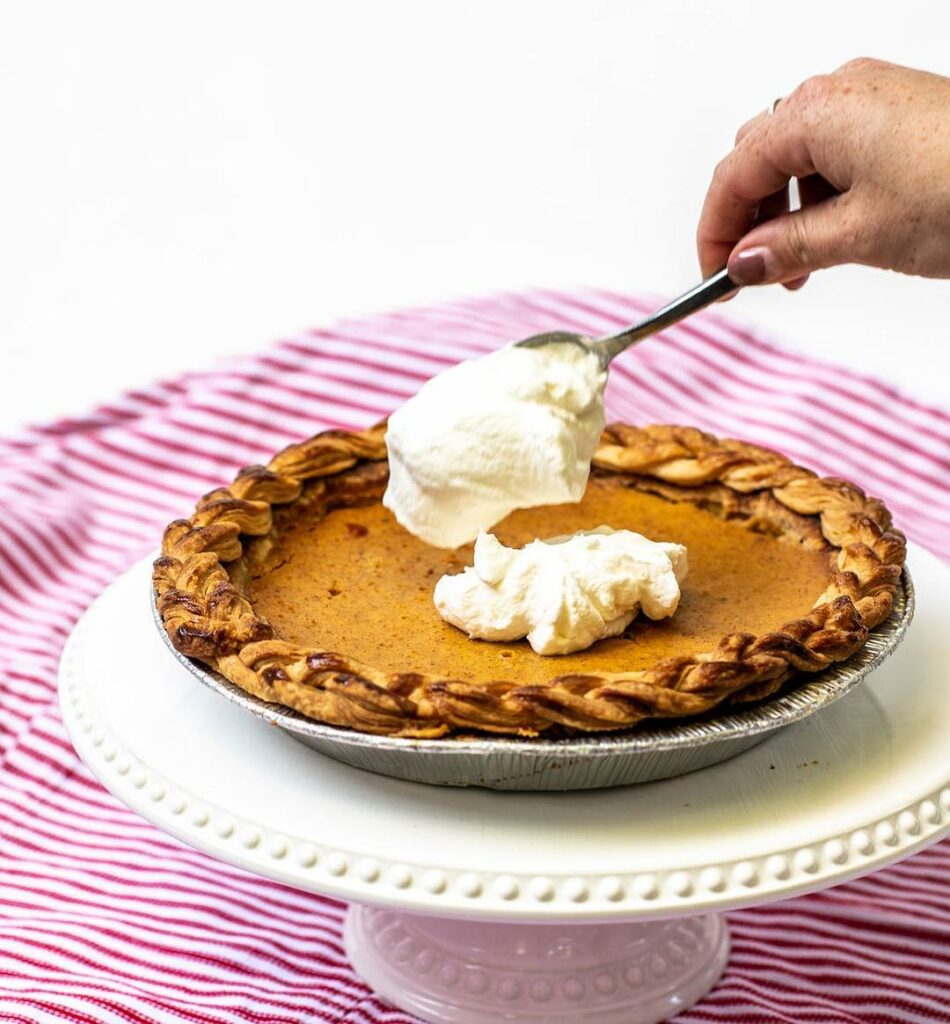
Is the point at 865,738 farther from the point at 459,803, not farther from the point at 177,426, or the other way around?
the point at 177,426

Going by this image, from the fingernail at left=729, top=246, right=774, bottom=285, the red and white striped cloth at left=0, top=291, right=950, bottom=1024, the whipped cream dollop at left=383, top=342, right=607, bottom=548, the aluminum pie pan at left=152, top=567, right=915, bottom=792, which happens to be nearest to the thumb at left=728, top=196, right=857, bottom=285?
the fingernail at left=729, top=246, right=774, bottom=285

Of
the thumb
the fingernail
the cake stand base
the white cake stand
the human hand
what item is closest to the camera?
the white cake stand

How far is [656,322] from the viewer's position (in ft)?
7.77

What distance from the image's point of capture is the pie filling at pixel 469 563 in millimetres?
2174

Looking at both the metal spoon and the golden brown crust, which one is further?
the metal spoon

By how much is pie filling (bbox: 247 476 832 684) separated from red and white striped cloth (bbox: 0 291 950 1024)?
63 cm

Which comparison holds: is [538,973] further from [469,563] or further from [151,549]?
[151,549]

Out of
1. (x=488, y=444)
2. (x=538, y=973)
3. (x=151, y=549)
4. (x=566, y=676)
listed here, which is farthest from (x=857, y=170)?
(x=151, y=549)

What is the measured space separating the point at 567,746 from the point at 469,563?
0.67 meters

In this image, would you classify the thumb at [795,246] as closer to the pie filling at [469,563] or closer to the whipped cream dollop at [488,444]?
the whipped cream dollop at [488,444]

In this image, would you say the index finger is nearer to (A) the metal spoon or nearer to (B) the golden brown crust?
(A) the metal spoon

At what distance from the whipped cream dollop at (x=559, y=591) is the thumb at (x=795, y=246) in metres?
0.44

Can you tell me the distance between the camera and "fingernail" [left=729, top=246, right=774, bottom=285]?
2.24m

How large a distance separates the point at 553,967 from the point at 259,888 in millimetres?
613
